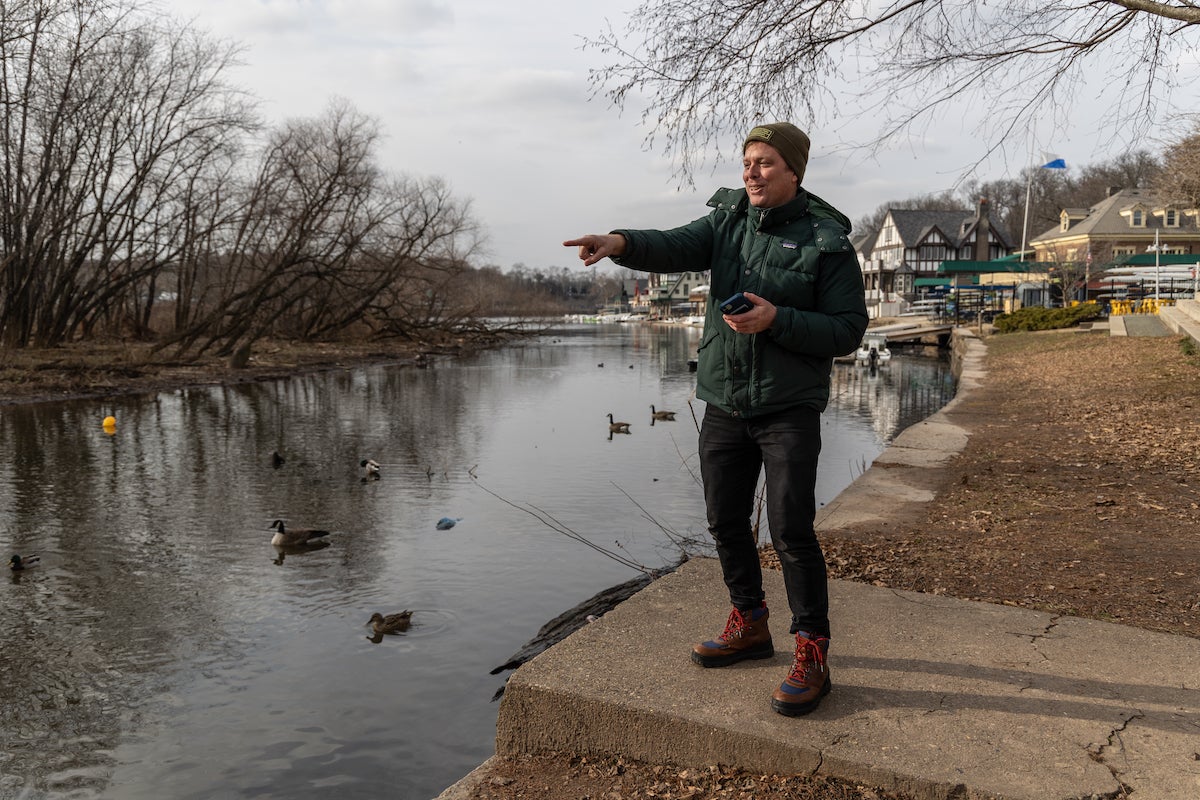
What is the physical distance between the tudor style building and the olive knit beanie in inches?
3165

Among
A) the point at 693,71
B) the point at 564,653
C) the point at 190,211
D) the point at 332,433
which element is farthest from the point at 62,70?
the point at 564,653

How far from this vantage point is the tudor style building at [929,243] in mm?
83312

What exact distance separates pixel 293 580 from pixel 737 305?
20.0ft

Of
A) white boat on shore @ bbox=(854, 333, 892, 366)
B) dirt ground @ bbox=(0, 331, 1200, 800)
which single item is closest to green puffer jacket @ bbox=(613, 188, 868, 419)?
dirt ground @ bbox=(0, 331, 1200, 800)

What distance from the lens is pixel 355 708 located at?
531 centimetres

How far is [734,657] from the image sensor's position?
347 cm

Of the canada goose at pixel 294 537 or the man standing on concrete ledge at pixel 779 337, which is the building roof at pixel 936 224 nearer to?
the canada goose at pixel 294 537

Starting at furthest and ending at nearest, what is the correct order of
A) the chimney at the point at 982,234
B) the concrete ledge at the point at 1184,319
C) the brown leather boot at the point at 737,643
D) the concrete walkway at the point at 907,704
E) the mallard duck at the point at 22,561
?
the chimney at the point at 982,234
the concrete ledge at the point at 1184,319
the mallard duck at the point at 22,561
the brown leather boot at the point at 737,643
the concrete walkway at the point at 907,704

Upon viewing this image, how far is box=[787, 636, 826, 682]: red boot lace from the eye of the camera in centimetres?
311

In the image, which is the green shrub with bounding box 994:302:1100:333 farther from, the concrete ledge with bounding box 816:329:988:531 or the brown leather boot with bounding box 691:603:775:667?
the brown leather boot with bounding box 691:603:775:667

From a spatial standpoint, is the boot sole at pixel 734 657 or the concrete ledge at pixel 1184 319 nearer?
the boot sole at pixel 734 657

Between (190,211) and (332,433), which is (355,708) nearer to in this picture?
(332,433)

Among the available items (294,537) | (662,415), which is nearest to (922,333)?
(662,415)

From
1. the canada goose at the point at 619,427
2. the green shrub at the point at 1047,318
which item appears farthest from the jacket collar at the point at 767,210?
the green shrub at the point at 1047,318
